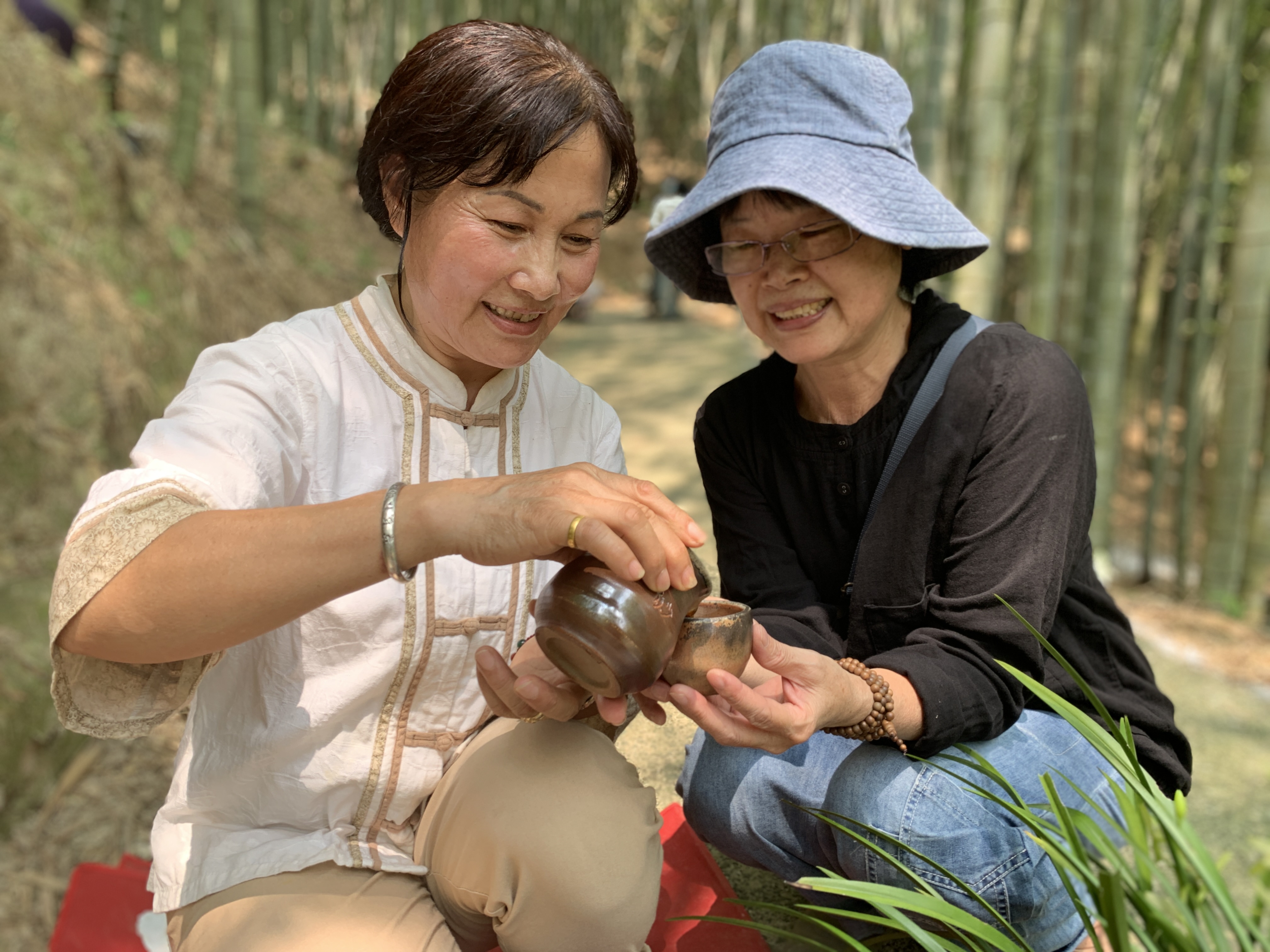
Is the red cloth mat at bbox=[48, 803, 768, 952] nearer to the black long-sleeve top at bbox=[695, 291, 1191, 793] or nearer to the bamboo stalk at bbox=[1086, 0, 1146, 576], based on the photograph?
the black long-sleeve top at bbox=[695, 291, 1191, 793]

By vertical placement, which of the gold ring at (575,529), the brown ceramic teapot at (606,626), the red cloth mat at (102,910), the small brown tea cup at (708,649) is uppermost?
the gold ring at (575,529)

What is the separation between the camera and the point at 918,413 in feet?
6.65

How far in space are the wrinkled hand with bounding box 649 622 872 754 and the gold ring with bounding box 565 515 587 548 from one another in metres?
0.38

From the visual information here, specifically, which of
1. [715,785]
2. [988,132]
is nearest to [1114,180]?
[988,132]

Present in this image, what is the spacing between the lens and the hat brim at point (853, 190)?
187cm

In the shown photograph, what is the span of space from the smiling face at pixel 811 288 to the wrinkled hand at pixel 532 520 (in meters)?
0.81

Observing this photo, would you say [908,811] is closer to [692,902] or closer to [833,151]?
[692,902]

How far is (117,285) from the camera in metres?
5.43

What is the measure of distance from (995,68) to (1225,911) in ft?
12.4

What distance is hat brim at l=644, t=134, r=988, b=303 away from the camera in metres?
1.87

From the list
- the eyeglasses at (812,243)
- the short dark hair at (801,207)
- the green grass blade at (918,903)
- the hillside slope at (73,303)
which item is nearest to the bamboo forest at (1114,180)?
the hillside slope at (73,303)

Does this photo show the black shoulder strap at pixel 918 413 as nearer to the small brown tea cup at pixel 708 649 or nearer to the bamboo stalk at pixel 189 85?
the small brown tea cup at pixel 708 649

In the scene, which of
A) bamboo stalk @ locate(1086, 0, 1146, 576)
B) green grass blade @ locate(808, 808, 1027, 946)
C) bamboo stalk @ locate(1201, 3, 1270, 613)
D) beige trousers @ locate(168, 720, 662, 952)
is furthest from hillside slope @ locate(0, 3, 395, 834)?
bamboo stalk @ locate(1201, 3, 1270, 613)

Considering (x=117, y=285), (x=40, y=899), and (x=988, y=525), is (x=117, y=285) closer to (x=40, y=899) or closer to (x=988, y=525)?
(x=40, y=899)
